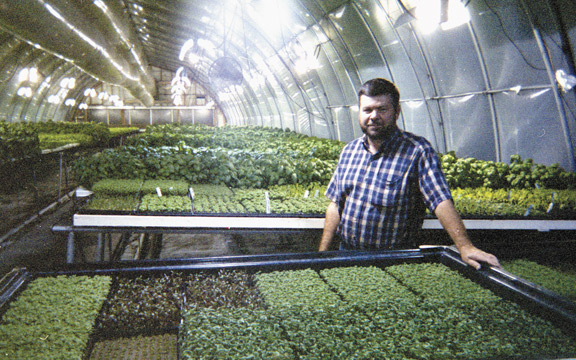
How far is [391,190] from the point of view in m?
2.69

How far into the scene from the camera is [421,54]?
880 centimetres

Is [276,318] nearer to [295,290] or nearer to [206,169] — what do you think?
[295,290]

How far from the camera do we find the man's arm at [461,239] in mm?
2125

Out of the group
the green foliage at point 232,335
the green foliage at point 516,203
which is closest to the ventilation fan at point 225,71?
the green foliage at point 516,203

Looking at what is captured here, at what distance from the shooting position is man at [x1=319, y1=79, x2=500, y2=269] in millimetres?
2555

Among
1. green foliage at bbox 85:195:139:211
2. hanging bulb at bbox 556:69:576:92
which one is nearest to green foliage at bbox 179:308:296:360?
green foliage at bbox 85:195:139:211

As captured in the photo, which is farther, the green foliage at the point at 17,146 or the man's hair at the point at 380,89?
the green foliage at the point at 17,146

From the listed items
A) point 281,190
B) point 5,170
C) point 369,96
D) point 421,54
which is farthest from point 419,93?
point 5,170

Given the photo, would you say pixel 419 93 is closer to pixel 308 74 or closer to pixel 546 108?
pixel 546 108

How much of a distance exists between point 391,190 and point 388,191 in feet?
0.07

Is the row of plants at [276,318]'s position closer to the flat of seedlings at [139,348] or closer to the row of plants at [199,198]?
the flat of seedlings at [139,348]

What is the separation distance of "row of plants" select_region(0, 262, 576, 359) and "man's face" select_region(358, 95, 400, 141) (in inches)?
39.3

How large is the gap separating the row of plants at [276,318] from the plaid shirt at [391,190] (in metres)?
0.61

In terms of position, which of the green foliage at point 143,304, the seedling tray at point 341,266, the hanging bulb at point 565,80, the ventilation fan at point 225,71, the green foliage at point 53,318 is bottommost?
the green foliage at point 143,304
